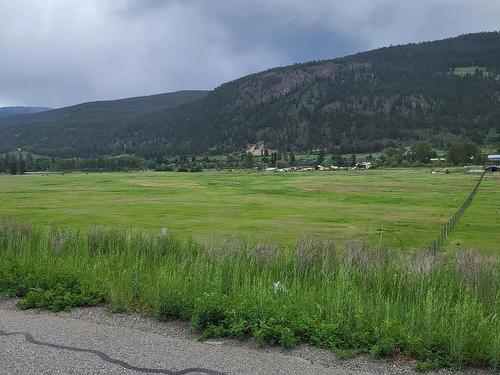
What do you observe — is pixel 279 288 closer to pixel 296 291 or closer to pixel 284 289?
pixel 284 289

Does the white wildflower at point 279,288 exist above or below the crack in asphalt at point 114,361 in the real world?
above

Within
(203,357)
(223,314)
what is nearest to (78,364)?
(203,357)

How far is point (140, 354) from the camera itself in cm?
765

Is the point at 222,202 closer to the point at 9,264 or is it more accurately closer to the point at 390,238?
the point at 390,238

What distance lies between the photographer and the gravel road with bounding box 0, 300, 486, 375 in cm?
714

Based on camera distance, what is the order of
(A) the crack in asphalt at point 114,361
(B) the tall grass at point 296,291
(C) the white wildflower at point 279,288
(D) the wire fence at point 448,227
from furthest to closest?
(D) the wire fence at point 448,227
(C) the white wildflower at point 279,288
(B) the tall grass at point 296,291
(A) the crack in asphalt at point 114,361

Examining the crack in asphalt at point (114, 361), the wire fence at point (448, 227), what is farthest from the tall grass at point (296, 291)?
the wire fence at point (448, 227)

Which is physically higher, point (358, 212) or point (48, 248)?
point (48, 248)

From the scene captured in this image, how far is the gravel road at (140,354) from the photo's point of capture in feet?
23.4

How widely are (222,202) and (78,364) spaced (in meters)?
46.4

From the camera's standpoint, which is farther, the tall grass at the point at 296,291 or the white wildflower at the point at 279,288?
the white wildflower at the point at 279,288

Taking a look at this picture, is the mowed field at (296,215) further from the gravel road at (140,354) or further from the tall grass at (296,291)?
the gravel road at (140,354)

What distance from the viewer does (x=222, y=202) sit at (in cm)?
5369

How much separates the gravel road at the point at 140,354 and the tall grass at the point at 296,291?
31 centimetres
